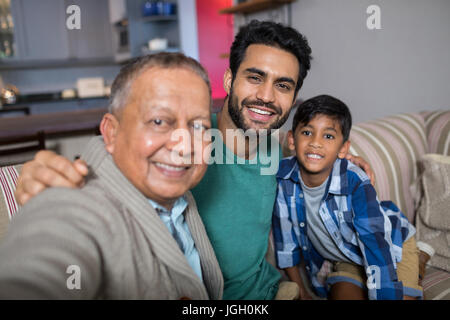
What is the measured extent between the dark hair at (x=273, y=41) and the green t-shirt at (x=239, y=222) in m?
0.42

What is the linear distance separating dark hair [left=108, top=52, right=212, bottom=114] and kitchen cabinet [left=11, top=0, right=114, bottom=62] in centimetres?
475

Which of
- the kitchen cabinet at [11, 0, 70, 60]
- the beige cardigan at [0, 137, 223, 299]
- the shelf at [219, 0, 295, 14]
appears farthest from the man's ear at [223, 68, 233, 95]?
the kitchen cabinet at [11, 0, 70, 60]

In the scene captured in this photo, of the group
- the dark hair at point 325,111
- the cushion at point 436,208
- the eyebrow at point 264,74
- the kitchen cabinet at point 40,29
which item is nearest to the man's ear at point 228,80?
the eyebrow at point 264,74

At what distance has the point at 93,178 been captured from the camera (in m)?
0.72

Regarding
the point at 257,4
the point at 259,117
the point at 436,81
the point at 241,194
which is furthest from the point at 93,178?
the point at 257,4

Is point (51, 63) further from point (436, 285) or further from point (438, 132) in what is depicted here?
point (436, 285)

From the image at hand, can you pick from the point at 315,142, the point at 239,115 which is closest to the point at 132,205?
the point at 239,115

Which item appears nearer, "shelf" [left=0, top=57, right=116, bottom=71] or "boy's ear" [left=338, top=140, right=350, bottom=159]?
"boy's ear" [left=338, top=140, right=350, bottom=159]

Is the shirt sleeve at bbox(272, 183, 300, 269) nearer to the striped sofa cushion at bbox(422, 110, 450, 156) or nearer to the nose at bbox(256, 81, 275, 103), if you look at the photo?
the nose at bbox(256, 81, 275, 103)

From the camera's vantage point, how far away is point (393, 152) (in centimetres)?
169

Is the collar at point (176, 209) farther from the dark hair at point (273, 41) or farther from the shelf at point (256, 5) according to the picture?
the shelf at point (256, 5)

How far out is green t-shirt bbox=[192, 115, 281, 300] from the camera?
1119 mm

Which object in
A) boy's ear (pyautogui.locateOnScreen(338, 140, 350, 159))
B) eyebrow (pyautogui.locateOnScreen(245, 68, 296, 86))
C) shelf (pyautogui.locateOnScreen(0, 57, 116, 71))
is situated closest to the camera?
eyebrow (pyautogui.locateOnScreen(245, 68, 296, 86))
